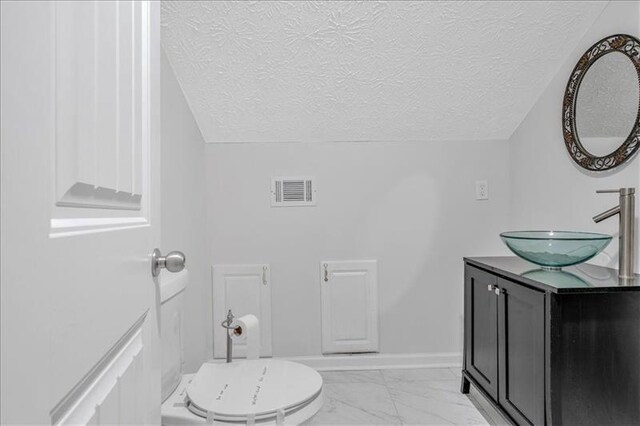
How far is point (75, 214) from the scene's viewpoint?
413 mm

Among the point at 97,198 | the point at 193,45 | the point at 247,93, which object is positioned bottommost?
the point at 97,198

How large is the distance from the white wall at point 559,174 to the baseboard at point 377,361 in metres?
0.93

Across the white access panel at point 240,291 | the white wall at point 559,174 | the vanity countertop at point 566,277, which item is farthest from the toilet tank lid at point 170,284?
the white wall at point 559,174

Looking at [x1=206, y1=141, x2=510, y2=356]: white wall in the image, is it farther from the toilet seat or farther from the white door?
the white door

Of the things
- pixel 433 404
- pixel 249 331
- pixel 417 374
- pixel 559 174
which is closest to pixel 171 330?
pixel 249 331

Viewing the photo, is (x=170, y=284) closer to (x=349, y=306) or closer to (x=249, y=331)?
(x=249, y=331)

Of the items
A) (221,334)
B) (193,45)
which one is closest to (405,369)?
(221,334)

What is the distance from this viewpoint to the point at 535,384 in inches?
57.1

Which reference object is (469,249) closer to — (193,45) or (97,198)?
(193,45)

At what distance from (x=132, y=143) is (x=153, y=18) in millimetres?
270

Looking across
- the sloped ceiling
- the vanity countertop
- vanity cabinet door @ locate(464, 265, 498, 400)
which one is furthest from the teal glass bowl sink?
the sloped ceiling

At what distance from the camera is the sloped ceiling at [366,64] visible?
1825 mm

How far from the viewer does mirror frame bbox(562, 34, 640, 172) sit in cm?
159

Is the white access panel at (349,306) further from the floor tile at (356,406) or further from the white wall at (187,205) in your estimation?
the white wall at (187,205)
